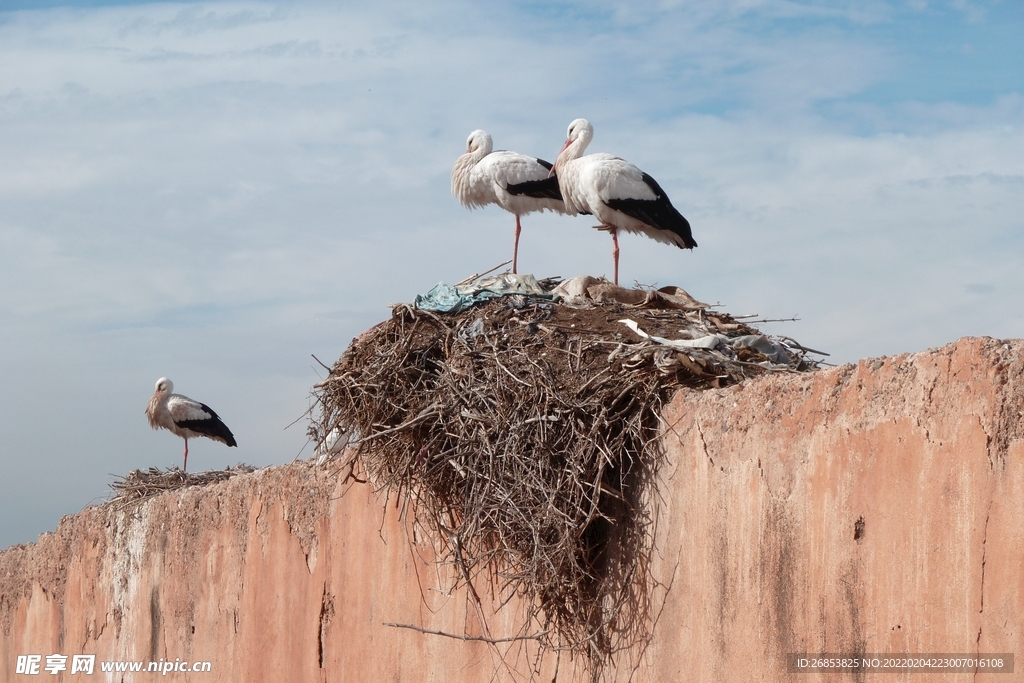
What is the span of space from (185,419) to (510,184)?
6.13 meters

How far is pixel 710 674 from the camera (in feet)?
12.8

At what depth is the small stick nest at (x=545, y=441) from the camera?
4.39 m

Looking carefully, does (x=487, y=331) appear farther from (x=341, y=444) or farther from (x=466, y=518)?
(x=341, y=444)

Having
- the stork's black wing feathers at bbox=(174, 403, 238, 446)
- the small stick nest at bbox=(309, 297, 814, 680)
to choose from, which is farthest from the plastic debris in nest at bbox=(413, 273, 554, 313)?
the stork's black wing feathers at bbox=(174, 403, 238, 446)

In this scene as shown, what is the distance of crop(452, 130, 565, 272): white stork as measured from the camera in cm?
869

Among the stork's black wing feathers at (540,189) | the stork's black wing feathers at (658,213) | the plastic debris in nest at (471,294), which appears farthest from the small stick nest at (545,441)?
the stork's black wing feathers at (540,189)

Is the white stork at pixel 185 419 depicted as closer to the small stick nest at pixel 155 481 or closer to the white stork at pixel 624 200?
the small stick nest at pixel 155 481

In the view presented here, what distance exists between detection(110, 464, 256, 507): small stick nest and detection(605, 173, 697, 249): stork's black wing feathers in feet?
11.2

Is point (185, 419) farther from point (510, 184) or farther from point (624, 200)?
point (624, 200)

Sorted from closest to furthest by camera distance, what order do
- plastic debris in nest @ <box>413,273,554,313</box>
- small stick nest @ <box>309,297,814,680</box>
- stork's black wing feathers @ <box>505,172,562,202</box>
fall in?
small stick nest @ <box>309,297,814,680</box> < plastic debris in nest @ <box>413,273,554,313</box> < stork's black wing feathers @ <box>505,172,562,202</box>

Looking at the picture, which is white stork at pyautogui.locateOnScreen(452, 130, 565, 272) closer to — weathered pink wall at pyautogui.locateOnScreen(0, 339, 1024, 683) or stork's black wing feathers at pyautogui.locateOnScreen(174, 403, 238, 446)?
weathered pink wall at pyautogui.locateOnScreen(0, 339, 1024, 683)

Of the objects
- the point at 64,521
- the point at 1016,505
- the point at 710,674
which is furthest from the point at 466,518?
the point at 64,521

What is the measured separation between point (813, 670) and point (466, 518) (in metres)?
1.70

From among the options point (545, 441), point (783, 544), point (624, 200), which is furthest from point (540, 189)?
point (783, 544)
